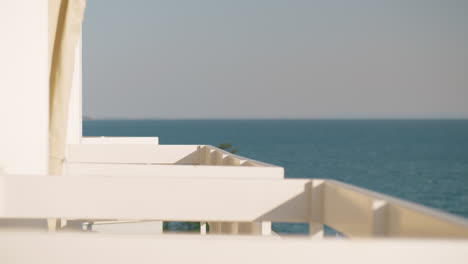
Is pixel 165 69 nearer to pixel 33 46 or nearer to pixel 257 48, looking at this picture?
pixel 257 48

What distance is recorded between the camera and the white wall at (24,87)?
3.53 meters

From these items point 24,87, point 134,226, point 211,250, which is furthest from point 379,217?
point 134,226

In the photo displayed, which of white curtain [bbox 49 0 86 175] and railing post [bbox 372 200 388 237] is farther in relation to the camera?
white curtain [bbox 49 0 86 175]

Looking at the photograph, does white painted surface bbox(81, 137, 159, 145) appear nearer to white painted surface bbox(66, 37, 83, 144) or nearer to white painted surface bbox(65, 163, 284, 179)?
white painted surface bbox(66, 37, 83, 144)

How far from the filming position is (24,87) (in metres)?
3.64

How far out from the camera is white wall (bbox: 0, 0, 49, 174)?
→ 3533 mm

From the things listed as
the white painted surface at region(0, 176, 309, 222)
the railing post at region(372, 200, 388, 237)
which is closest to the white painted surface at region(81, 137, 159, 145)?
the white painted surface at region(0, 176, 309, 222)

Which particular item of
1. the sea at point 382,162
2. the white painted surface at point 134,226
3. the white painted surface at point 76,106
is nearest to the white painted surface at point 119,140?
the white painted surface at point 134,226

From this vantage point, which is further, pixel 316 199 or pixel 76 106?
pixel 76 106

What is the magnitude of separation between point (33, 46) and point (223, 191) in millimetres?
1770

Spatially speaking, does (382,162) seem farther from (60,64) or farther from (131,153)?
(60,64)

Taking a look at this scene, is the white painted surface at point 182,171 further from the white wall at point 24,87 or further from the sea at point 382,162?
the sea at point 382,162

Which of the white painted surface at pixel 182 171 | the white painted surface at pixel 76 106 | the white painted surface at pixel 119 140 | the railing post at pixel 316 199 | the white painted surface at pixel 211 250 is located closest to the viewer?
the white painted surface at pixel 211 250

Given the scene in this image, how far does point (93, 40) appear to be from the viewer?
191 feet
